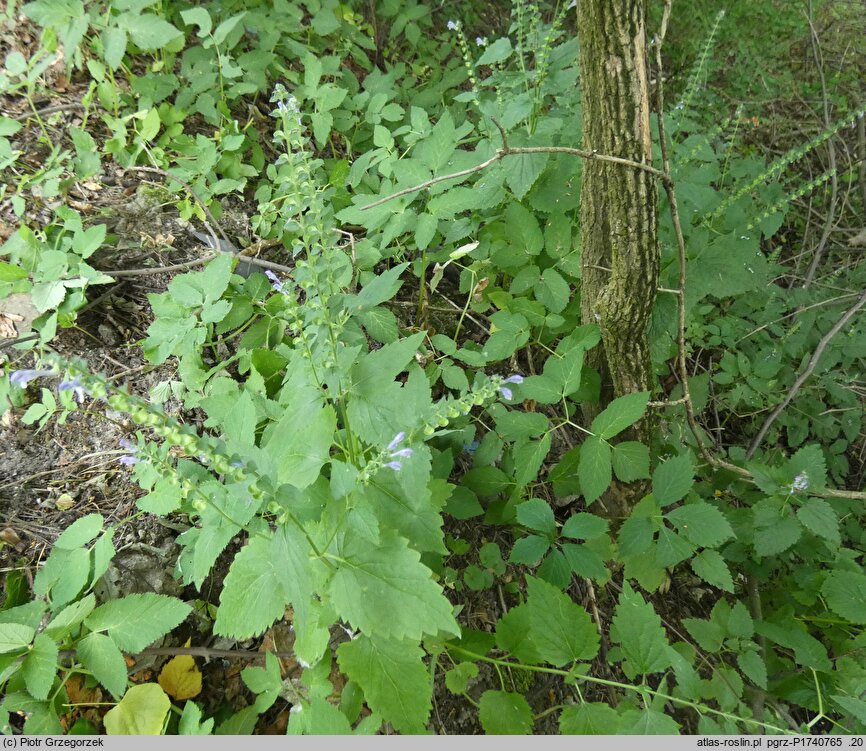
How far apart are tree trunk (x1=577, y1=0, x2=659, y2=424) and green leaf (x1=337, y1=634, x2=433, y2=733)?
4.38 ft

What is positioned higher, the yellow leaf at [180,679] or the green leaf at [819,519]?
the yellow leaf at [180,679]

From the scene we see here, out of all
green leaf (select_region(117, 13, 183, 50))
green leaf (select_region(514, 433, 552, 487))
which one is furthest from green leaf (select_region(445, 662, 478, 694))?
green leaf (select_region(117, 13, 183, 50))

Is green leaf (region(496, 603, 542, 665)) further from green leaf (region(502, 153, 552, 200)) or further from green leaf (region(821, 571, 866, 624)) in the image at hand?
green leaf (region(502, 153, 552, 200))

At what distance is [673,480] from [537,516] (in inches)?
21.1

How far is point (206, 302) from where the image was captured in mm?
2104

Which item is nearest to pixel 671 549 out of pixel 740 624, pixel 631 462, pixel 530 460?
pixel 631 462

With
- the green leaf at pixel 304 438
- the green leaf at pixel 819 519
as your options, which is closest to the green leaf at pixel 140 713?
the green leaf at pixel 304 438

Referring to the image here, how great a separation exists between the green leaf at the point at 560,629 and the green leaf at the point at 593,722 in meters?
0.14

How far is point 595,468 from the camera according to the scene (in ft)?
6.49

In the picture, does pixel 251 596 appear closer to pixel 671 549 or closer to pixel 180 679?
pixel 180 679

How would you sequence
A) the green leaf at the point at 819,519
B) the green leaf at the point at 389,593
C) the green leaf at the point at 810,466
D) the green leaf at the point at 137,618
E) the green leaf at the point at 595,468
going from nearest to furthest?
the green leaf at the point at 389,593, the green leaf at the point at 137,618, the green leaf at the point at 595,468, the green leaf at the point at 819,519, the green leaf at the point at 810,466

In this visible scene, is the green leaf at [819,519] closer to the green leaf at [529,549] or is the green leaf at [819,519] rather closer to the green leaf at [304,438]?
the green leaf at [529,549]

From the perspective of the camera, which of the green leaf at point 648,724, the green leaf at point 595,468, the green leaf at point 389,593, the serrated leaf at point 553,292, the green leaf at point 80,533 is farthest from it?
the serrated leaf at point 553,292

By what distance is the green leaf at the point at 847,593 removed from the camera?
2053mm
